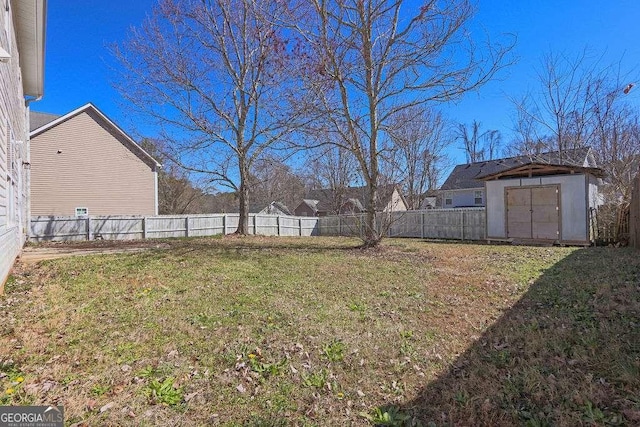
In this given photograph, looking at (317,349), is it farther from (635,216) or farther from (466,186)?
(466,186)

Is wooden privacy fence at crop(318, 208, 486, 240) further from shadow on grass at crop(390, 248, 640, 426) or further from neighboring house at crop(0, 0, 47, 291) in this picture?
neighboring house at crop(0, 0, 47, 291)

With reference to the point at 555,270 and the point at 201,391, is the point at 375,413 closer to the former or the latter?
the point at 201,391

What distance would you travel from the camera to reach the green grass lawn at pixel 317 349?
2494 millimetres

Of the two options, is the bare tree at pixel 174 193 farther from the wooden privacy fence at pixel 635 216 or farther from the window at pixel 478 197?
the wooden privacy fence at pixel 635 216

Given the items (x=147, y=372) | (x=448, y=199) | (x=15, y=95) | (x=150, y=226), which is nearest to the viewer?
(x=147, y=372)

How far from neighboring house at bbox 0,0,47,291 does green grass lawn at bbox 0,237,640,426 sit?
1.07 m

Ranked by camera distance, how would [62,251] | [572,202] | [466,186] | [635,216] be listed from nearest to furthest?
[62,251] < [635,216] < [572,202] < [466,186]

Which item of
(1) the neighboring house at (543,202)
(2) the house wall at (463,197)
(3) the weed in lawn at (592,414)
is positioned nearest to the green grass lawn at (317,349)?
(3) the weed in lawn at (592,414)

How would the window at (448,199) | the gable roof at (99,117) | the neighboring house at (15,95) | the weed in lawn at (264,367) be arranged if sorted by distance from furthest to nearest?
the window at (448,199) < the gable roof at (99,117) < the neighboring house at (15,95) < the weed in lawn at (264,367)

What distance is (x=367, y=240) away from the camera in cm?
1016

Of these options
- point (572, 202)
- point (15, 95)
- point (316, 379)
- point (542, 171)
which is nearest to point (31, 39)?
point (15, 95)

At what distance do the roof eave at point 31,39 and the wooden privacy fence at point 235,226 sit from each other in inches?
200

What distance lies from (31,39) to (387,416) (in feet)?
34.7

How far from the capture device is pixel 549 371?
296 centimetres
